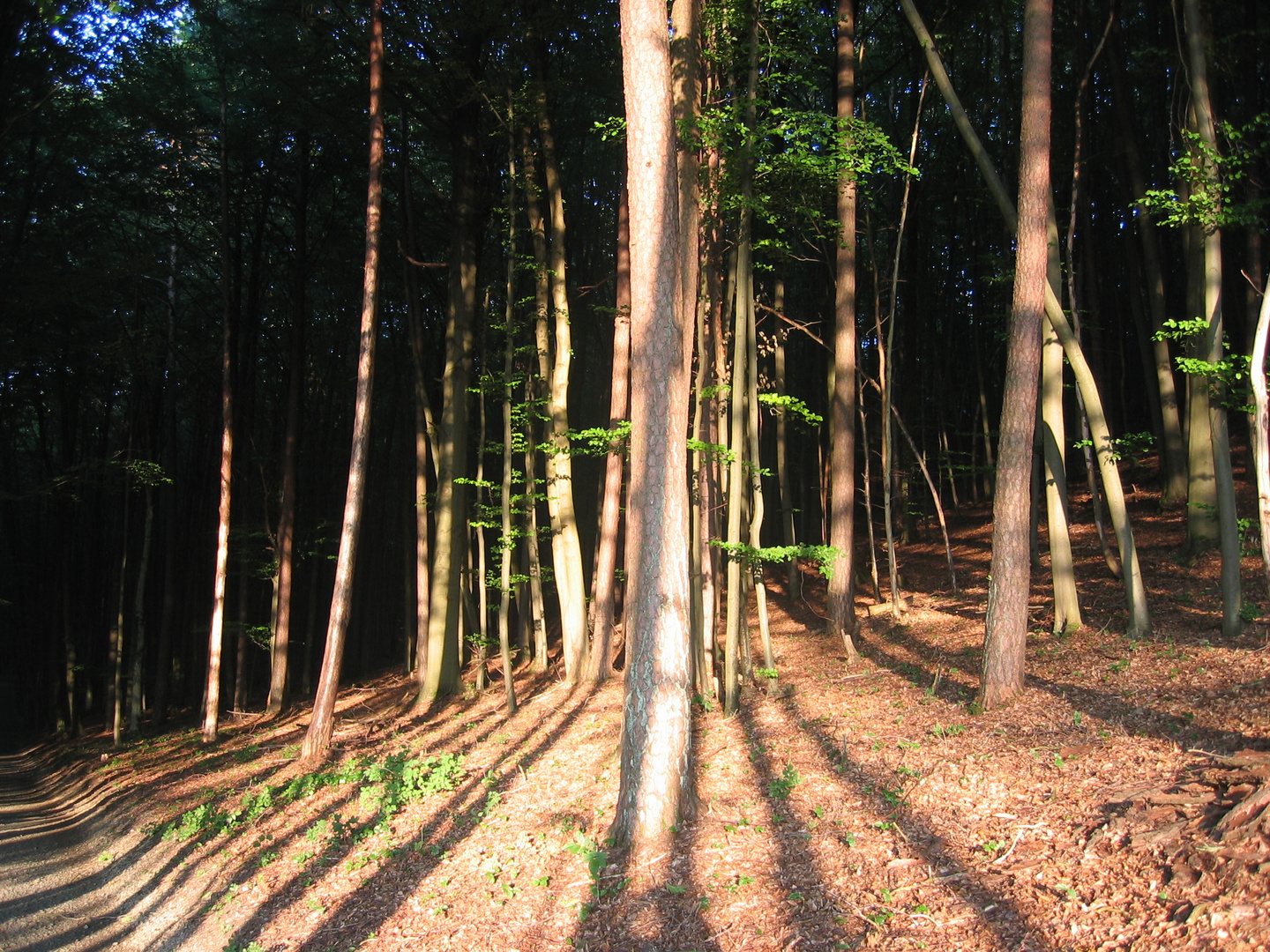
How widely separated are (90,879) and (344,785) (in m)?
3.07

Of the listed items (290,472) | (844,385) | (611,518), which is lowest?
(611,518)

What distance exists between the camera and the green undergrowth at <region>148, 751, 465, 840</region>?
888cm

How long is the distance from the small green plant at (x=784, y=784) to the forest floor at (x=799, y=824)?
0.03 m

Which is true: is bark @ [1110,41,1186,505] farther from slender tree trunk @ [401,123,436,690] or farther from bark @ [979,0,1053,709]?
slender tree trunk @ [401,123,436,690]

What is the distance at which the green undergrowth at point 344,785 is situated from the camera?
8875 mm

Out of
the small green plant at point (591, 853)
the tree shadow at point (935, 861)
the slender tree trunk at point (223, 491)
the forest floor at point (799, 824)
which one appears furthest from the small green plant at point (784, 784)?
the slender tree trunk at point (223, 491)

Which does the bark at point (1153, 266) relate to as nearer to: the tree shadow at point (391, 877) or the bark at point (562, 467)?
the bark at point (562, 467)

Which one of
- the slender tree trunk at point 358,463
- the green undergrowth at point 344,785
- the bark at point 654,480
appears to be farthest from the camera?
the slender tree trunk at point 358,463

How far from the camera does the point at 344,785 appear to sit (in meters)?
9.85

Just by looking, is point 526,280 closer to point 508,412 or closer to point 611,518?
point 508,412

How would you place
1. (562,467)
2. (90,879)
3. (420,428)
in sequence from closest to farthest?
1. (90,879)
2. (562,467)
3. (420,428)

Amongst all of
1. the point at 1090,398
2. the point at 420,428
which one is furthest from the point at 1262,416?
the point at 420,428

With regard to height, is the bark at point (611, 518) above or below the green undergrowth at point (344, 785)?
above

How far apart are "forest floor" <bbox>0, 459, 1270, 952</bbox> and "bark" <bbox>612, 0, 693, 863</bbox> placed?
503 millimetres
